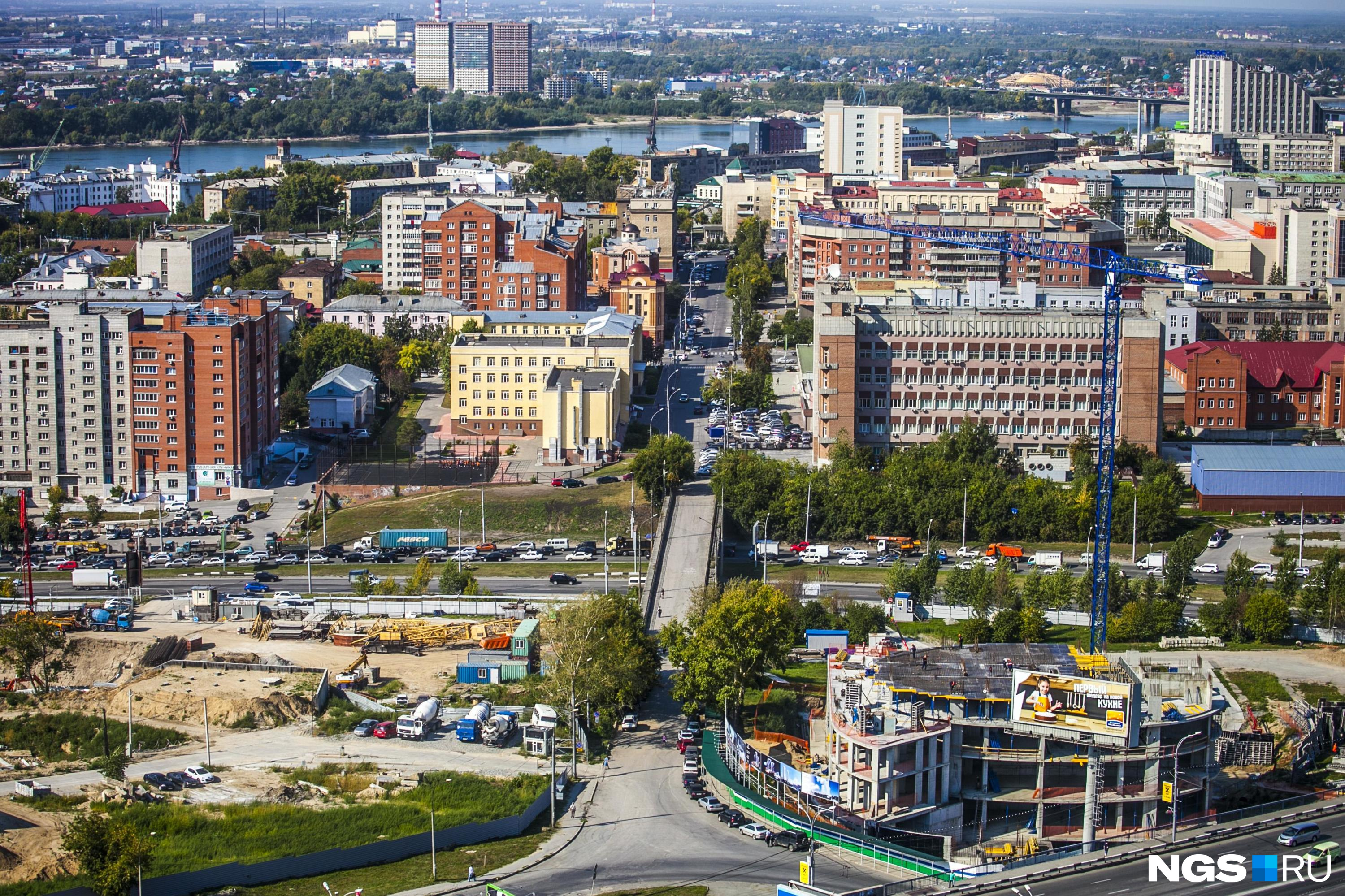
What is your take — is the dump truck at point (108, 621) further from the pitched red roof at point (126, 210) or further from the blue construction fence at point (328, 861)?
the pitched red roof at point (126, 210)

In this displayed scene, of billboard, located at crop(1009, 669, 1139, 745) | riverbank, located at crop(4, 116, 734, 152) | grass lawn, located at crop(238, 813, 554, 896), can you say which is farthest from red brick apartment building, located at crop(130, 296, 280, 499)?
riverbank, located at crop(4, 116, 734, 152)

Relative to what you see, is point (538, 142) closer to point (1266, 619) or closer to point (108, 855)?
point (1266, 619)

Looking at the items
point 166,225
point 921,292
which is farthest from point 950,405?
point 166,225

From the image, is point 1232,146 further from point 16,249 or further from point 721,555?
point 721,555

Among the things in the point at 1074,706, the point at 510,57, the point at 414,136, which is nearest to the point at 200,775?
the point at 1074,706

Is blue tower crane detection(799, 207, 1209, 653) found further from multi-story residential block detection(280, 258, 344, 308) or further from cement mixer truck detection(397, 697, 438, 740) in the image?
cement mixer truck detection(397, 697, 438, 740)
